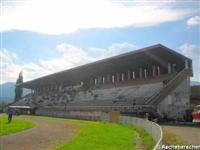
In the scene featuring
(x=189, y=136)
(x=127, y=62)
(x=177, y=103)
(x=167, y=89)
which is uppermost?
(x=127, y=62)

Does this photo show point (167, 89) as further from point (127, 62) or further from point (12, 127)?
point (12, 127)

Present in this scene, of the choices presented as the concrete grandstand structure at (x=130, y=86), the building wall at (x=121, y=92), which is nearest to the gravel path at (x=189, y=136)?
the concrete grandstand structure at (x=130, y=86)

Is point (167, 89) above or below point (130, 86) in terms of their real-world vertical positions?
below

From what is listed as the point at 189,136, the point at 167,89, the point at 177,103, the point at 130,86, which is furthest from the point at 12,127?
the point at 130,86

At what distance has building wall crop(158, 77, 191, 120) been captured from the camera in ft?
158

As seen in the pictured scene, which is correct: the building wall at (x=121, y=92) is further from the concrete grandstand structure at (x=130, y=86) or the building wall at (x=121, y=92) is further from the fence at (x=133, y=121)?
the fence at (x=133, y=121)

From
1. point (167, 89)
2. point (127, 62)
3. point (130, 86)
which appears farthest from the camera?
point (127, 62)

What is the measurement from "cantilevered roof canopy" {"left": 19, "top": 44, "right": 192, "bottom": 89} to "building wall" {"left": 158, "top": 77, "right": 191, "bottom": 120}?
214 inches

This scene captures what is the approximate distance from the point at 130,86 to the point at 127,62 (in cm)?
432

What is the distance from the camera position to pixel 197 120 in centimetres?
3316

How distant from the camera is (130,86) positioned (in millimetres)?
61906

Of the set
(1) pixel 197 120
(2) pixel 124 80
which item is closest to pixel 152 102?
(1) pixel 197 120

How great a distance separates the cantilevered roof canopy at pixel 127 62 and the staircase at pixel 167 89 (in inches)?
147

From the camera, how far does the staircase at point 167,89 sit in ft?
156
